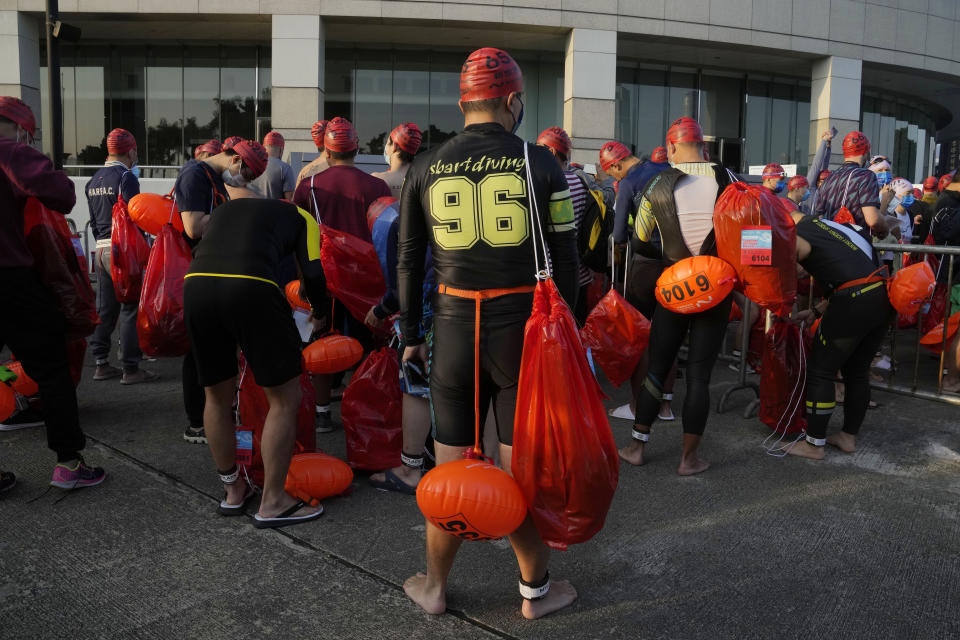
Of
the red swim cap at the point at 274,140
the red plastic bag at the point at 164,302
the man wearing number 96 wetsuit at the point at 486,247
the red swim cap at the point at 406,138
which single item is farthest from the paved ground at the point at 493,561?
the red swim cap at the point at 274,140

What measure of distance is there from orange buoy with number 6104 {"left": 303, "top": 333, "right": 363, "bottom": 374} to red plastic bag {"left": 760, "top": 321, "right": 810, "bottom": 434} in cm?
283

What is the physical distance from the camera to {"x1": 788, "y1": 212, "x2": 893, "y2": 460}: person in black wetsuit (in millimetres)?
4520

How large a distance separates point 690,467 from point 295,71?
15.6 metres

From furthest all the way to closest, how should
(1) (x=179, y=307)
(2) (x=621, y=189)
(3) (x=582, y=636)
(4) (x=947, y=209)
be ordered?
(4) (x=947, y=209)
(2) (x=621, y=189)
(1) (x=179, y=307)
(3) (x=582, y=636)

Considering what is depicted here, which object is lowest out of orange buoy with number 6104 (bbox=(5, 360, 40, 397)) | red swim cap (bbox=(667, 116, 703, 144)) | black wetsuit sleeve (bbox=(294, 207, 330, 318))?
orange buoy with number 6104 (bbox=(5, 360, 40, 397))

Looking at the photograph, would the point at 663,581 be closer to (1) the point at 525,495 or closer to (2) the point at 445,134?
(1) the point at 525,495

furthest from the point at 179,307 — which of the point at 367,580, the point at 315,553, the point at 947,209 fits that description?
the point at 947,209

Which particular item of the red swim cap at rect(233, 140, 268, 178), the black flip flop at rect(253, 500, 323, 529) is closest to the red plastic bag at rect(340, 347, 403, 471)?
the black flip flop at rect(253, 500, 323, 529)

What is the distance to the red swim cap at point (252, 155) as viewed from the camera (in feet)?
13.0

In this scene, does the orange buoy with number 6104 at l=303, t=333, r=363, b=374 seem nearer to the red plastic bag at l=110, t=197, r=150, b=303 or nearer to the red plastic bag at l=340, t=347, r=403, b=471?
the red plastic bag at l=340, t=347, r=403, b=471

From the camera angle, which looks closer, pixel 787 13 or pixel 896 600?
pixel 896 600

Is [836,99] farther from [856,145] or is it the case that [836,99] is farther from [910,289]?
[910,289]

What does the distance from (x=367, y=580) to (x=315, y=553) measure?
367mm

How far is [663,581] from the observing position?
3037mm
